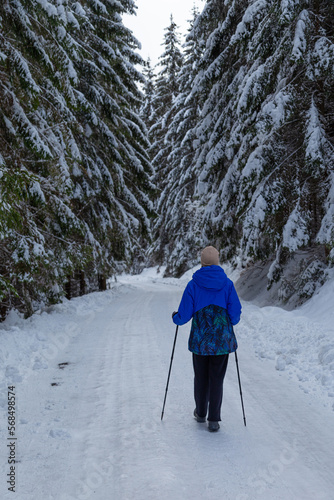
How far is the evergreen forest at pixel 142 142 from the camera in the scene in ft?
26.0

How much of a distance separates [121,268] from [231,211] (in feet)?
24.7

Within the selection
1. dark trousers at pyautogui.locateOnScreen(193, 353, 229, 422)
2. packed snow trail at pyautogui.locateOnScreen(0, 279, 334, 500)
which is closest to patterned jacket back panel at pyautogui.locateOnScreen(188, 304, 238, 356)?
dark trousers at pyautogui.locateOnScreen(193, 353, 229, 422)

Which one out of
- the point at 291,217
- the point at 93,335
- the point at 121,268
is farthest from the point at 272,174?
the point at 121,268

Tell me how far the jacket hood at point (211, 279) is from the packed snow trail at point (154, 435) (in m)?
1.56

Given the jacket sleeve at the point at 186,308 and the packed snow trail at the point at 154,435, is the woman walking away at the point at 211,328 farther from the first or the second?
the packed snow trail at the point at 154,435

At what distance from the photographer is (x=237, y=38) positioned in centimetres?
1215

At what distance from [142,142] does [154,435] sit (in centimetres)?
1806

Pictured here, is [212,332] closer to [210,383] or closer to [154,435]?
[210,383]

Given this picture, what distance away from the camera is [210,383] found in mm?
4348

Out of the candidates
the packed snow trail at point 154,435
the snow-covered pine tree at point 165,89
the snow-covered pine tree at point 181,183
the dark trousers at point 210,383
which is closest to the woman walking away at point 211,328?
the dark trousers at point 210,383

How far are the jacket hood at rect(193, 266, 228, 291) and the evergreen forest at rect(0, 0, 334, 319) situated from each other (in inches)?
120

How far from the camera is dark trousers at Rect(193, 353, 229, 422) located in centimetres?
428

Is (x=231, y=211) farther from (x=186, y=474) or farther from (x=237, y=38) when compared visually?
(x=186, y=474)

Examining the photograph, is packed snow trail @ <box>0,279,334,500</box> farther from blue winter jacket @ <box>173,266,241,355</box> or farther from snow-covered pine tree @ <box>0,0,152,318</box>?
snow-covered pine tree @ <box>0,0,152,318</box>
